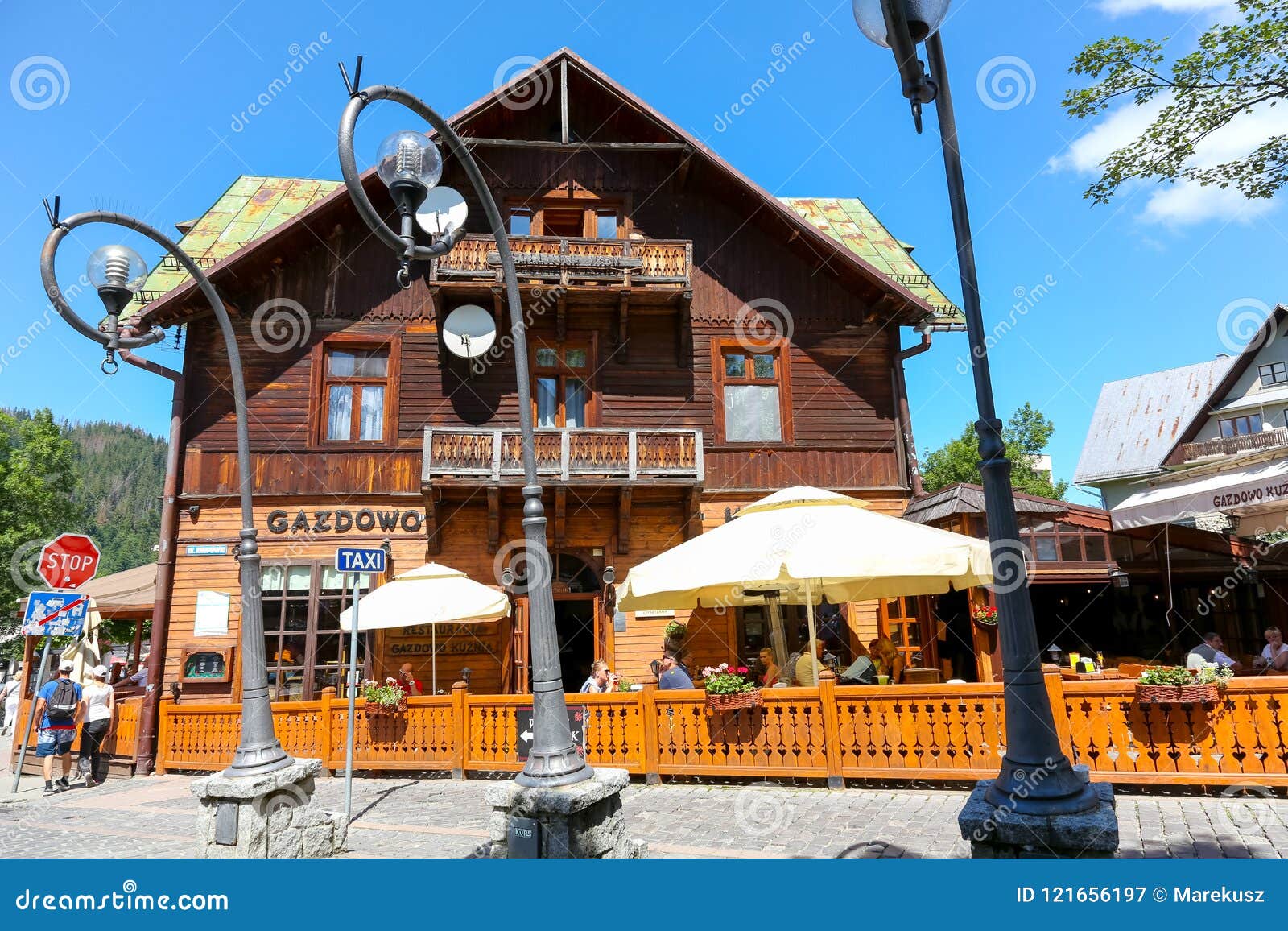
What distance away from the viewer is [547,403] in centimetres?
1545

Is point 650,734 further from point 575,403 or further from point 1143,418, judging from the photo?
point 1143,418

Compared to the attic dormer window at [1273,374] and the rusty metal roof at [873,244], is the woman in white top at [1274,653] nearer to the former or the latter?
the rusty metal roof at [873,244]

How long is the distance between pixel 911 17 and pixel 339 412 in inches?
535

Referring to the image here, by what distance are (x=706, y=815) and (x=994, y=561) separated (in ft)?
17.1

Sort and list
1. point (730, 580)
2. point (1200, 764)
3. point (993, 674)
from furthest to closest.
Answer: point (993, 674) → point (730, 580) → point (1200, 764)

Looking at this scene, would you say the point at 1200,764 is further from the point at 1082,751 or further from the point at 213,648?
the point at 213,648

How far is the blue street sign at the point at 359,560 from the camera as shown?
862 centimetres

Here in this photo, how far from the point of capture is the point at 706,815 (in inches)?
299

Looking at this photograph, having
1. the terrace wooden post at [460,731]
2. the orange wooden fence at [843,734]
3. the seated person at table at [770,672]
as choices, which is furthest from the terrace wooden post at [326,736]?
the seated person at table at [770,672]

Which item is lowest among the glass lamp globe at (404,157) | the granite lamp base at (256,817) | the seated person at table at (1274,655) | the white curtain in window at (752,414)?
the granite lamp base at (256,817)

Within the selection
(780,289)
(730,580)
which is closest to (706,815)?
(730,580)

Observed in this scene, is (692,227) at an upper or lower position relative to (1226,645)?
upper

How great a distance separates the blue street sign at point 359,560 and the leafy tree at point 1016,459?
40.7 m

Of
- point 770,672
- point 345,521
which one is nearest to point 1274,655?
point 770,672
